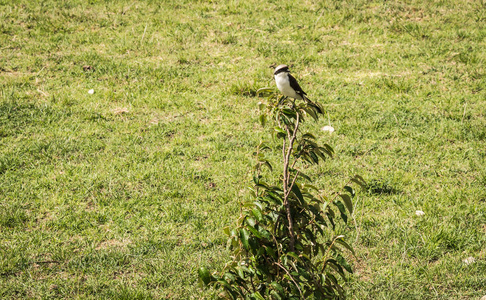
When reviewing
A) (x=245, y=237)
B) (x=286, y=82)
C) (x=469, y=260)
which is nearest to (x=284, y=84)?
(x=286, y=82)

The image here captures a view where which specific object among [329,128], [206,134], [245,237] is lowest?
[206,134]

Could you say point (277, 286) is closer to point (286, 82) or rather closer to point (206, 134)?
point (286, 82)

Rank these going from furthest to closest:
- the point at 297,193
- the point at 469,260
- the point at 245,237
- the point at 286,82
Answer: the point at 469,260 → the point at 286,82 → the point at 297,193 → the point at 245,237

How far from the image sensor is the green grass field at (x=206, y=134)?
3.56m

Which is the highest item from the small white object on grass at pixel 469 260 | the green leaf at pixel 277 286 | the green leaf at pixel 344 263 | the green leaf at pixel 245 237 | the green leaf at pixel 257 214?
the green leaf at pixel 257 214

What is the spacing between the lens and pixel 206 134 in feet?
17.8

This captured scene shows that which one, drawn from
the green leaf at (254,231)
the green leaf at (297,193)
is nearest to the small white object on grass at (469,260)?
the green leaf at (297,193)

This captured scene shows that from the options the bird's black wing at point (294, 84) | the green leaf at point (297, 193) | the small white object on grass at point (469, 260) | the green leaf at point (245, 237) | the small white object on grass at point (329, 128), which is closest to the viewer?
the green leaf at point (245, 237)

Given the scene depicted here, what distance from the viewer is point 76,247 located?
12.3 ft

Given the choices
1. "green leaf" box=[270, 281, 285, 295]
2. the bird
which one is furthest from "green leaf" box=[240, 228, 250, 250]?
the bird

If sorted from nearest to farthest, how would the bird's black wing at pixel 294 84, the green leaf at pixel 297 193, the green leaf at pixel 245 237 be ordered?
1. the green leaf at pixel 245 237
2. the green leaf at pixel 297 193
3. the bird's black wing at pixel 294 84

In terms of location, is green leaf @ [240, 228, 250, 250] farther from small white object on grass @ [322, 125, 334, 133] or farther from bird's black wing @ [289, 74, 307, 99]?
small white object on grass @ [322, 125, 334, 133]

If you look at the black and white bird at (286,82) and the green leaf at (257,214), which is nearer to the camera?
the green leaf at (257,214)

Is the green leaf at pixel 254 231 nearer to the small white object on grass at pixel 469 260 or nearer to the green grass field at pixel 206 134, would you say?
the green grass field at pixel 206 134
